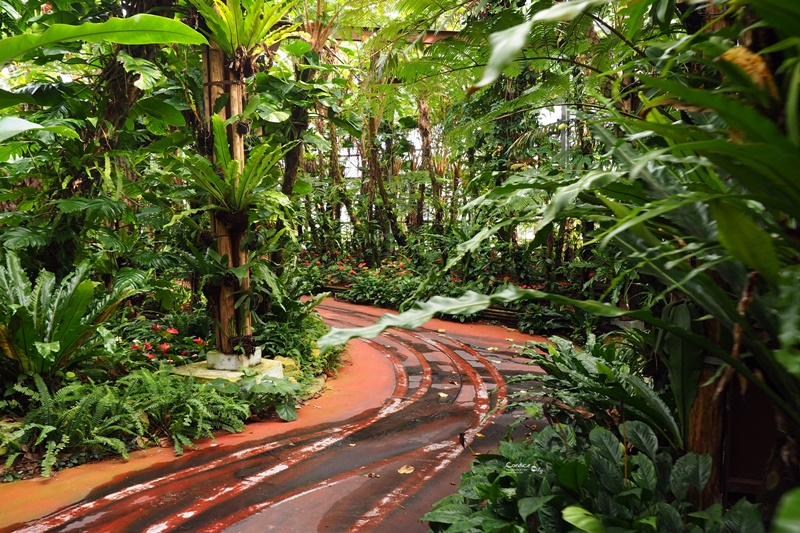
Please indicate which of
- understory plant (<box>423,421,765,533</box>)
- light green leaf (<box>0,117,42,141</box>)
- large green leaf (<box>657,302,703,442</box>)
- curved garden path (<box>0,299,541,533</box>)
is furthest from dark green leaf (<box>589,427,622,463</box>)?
light green leaf (<box>0,117,42,141</box>)

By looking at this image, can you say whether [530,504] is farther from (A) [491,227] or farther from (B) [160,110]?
(B) [160,110]

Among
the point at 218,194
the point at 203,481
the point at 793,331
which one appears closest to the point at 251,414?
the point at 203,481

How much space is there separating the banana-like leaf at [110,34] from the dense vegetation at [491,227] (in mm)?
15

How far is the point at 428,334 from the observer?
607cm

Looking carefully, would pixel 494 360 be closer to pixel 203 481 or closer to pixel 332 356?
pixel 332 356

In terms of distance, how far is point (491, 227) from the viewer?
1.12 metres

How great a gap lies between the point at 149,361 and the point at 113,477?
1388mm

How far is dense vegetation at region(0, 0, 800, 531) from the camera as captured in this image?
2.97 feet

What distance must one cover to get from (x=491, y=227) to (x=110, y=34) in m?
1.85

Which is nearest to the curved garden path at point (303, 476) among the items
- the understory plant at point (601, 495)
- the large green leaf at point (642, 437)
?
the understory plant at point (601, 495)

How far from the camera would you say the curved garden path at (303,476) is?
210 cm

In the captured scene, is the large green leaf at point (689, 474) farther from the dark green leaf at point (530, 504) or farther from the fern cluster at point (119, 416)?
the fern cluster at point (119, 416)

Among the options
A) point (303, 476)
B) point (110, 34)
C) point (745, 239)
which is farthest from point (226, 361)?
point (745, 239)

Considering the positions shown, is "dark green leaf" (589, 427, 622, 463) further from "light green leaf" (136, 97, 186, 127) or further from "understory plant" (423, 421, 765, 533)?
"light green leaf" (136, 97, 186, 127)
